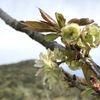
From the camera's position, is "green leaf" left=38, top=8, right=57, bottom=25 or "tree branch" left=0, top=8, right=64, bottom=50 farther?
"tree branch" left=0, top=8, right=64, bottom=50

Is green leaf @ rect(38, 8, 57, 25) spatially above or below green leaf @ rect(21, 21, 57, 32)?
above

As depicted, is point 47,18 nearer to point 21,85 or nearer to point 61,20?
point 61,20

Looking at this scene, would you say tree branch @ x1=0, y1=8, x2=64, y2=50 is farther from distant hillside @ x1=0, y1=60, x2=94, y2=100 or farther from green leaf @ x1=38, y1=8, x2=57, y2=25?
distant hillside @ x1=0, y1=60, x2=94, y2=100

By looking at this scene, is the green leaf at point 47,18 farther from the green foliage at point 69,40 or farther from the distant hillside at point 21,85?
the distant hillside at point 21,85

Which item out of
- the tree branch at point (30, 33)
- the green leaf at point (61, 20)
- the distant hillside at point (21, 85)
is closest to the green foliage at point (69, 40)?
the green leaf at point (61, 20)

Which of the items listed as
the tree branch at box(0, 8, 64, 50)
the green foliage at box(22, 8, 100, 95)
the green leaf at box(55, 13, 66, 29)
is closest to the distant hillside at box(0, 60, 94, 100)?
the tree branch at box(0, 8, 64, 50)

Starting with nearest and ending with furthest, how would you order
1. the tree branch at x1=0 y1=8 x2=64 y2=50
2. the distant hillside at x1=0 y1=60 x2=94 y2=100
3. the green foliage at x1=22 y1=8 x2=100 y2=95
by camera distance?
1. the green foliage at x1=22 y1=8 x2=100 y2=95
2. the tree branch at x1=0 y1=8 x2=64 y2=50
3. the distant hillside at x1=0 y1=60 x2=94 y2=100

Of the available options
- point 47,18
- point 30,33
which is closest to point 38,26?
point 47,18

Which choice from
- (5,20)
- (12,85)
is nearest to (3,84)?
(12,85)

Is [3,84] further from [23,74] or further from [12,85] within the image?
[23,74]

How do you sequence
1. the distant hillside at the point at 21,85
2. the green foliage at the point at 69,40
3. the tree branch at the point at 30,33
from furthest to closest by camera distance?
the distant hillside at the point at 21,85 < the tree branch at the point at 30,33 < the green foliage at the point at 69,40
